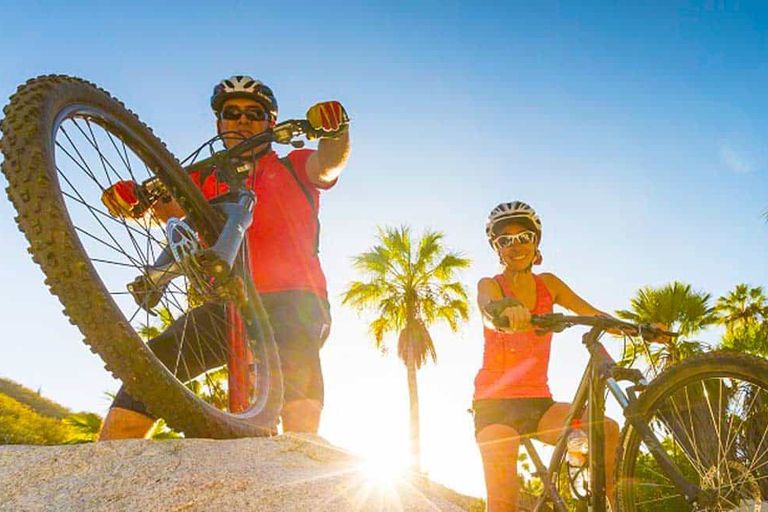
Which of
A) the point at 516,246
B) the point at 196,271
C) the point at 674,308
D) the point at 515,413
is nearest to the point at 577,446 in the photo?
the point at 515,413

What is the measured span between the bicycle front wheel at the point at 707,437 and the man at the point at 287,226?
Answer: 166cm

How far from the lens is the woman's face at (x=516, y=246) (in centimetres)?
433

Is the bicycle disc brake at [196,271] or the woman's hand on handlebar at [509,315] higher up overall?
the bicycle disc brake at [196,271]

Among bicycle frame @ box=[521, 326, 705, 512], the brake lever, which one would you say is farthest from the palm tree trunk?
the brake lever

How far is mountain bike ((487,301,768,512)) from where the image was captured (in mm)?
2605

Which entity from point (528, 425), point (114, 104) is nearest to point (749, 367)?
point (528, 425)

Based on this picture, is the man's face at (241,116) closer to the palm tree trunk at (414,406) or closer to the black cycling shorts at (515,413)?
the black cycling shorts at (515,413)

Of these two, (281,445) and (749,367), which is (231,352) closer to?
(281,445)

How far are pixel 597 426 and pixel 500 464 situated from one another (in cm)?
74

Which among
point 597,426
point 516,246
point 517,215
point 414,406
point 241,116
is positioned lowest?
point 597,426

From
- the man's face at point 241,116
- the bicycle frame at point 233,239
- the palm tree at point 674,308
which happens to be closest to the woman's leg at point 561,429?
the bicycle frame at point 233,239

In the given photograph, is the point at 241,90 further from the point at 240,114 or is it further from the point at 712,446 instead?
the point at 712,446

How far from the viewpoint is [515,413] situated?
12.5 feet

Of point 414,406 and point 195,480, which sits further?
point 414,406
